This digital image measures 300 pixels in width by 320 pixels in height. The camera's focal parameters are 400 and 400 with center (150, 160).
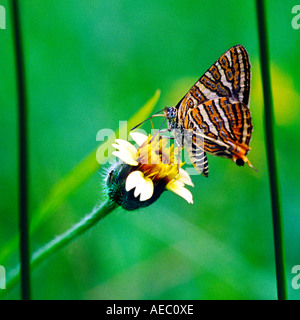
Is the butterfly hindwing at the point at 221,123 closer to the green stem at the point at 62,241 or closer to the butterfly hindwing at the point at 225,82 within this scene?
the butterfly hindwing at the point at 225,82

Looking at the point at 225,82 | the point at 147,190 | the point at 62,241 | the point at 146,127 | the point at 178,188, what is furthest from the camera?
the point at 146,127

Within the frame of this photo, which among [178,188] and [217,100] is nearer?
[178,188]

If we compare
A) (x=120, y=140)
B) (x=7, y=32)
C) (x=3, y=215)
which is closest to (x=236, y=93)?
(x=120, y=140)

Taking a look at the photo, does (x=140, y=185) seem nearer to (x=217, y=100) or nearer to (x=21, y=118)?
(x=217, y=100)

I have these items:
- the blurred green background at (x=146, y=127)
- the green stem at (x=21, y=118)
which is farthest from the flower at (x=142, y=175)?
the green stem at (x=21, y=118)

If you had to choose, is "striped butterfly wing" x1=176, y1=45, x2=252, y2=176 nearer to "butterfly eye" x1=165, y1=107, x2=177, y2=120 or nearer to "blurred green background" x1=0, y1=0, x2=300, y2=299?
"butterfly eye" x1=165, y1=107, x2=177, y2=120

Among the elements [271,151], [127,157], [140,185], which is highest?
[127,157]

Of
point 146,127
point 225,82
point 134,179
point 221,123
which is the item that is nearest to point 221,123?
point 221,123
